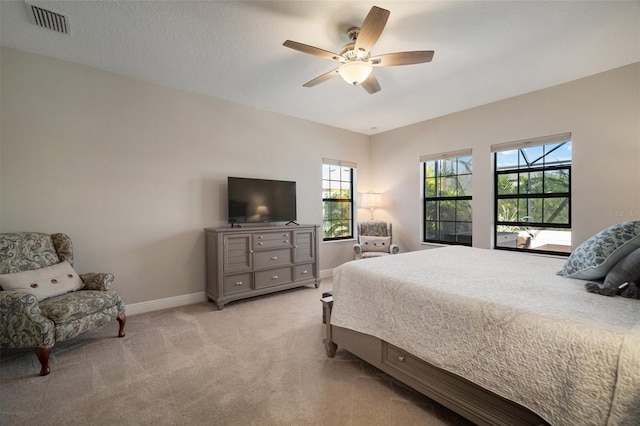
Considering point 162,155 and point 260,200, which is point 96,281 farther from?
point 260,200

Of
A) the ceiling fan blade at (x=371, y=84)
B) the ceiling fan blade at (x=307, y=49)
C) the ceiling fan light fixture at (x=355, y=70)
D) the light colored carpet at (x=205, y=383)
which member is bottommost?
the light colored carpet at (x=205, y=383)

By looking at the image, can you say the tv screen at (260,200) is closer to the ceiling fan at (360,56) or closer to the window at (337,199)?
the window at (337,199)

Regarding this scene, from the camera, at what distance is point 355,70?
2.24m

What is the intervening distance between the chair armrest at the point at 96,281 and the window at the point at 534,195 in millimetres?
4782

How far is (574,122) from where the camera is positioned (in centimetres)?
327

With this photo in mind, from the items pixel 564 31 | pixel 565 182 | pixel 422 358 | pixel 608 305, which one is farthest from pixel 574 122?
pixel 422 358

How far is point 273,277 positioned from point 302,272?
0.48 metres

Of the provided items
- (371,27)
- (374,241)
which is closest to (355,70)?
(371,27)

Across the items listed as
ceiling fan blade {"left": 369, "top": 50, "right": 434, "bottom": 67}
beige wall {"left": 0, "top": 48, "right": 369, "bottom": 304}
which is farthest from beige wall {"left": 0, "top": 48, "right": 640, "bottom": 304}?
ceiling fan blade {"left": 369, "top": 50, "right": 434, "bottom": 67}

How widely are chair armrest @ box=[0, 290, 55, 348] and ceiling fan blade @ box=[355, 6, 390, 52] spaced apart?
3043 millimetres

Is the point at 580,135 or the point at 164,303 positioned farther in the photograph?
the point at 164,303

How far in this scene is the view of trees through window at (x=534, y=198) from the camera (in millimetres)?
3475

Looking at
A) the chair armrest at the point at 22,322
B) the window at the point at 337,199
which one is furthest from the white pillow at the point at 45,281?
the window at the point at 337,199

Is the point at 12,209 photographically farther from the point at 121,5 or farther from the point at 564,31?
the point at 564,31
